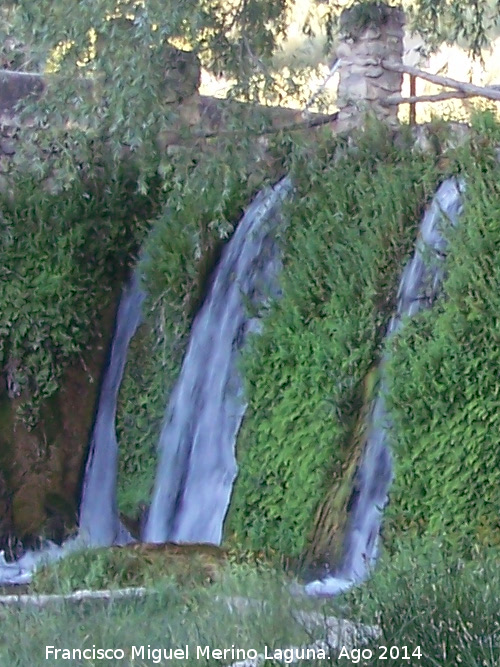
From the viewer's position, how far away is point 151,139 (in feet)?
23.8

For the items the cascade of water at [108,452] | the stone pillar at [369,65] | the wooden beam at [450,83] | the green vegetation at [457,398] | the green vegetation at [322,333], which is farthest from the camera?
the cascade of water at [108,452]

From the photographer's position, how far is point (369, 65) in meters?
8.55

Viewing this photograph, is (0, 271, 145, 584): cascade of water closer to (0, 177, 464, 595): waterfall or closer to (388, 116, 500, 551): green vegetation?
(0, 177, 464, 595): waterfall

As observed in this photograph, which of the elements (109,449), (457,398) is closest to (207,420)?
(109,449)

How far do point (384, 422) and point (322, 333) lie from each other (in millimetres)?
956

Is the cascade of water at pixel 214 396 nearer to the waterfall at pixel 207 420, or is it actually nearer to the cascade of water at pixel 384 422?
the waterfall at pixel 207 420

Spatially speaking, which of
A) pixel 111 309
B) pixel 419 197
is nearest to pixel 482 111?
pixel 419 197

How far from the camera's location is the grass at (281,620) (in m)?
3.72

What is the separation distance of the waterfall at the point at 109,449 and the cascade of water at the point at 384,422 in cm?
271

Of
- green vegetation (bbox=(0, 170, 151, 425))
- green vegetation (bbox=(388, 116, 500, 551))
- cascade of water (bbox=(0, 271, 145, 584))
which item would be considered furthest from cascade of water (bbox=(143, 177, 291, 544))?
green vegetation (bbox=(388, 116, 500, 551))

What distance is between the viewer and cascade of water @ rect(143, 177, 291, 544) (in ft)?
26.1

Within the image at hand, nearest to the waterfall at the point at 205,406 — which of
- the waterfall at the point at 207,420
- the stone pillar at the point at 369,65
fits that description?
the waterfall at the point at 207,420

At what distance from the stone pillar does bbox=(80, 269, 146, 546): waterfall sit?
2.32 meters

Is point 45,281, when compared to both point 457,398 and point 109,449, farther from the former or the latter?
point 457,398
